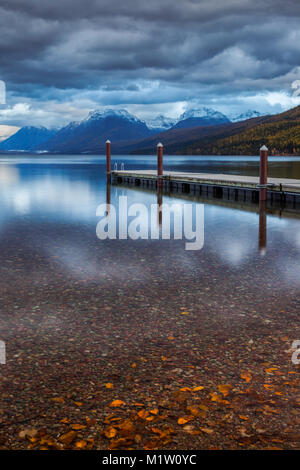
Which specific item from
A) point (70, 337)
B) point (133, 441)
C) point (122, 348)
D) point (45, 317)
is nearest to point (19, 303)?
point (45, 317)

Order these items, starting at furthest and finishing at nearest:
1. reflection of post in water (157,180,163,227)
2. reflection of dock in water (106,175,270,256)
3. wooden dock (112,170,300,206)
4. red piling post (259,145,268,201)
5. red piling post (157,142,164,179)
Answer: red piling post (157,142,164,179), wooden dock (112,170,300,206), red piling post (259,145,268,201), reflection of post in water (157,180,163,227), reflection of dock in water (106,175,270,256)

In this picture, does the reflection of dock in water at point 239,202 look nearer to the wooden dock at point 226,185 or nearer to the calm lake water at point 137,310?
the wooden dock at point 226,185

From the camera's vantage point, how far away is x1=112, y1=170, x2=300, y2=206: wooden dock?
28312 mm

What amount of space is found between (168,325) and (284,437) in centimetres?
329

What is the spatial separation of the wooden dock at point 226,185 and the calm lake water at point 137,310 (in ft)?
41.2

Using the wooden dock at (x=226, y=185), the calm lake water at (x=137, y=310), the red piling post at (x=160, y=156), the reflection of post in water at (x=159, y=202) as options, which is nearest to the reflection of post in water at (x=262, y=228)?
the calm lake water at (x=137, y=310)

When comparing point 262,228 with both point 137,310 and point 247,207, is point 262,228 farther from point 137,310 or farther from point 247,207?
point 137,310

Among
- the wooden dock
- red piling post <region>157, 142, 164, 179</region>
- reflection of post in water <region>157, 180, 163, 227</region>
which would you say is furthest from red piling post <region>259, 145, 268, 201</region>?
red piling post <region>157, 142, 164, 179</region>

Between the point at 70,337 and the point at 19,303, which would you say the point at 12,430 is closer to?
the point at 70,337

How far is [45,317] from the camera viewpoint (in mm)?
8141

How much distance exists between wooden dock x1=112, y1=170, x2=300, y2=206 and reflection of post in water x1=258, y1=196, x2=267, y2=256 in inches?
54.0

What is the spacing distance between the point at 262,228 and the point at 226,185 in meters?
14.8


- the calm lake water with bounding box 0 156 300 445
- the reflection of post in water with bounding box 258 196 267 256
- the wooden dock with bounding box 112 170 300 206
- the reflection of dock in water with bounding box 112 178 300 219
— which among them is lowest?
the calm lake water with bounding box 0 156 300 445

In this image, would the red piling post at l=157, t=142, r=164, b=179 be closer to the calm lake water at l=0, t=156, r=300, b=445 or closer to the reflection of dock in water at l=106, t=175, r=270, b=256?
the reflection of dock in water at l=106, t=175, r=270, b=256
